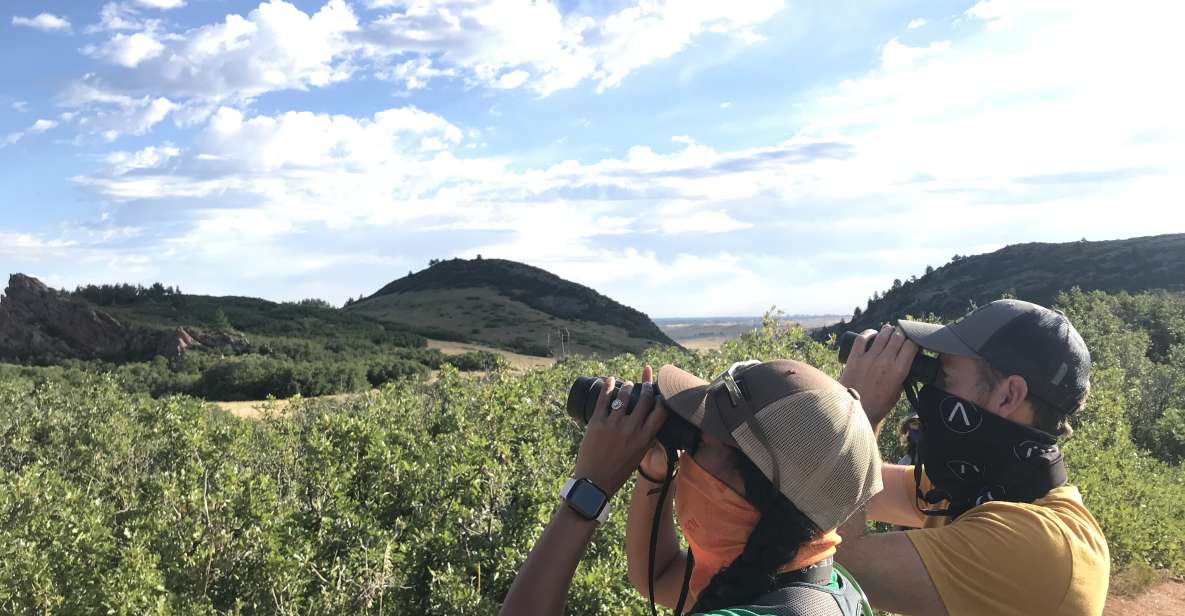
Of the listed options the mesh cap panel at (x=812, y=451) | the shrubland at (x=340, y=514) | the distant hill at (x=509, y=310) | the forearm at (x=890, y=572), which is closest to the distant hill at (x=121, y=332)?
the distant hill at (x=509, y=310)

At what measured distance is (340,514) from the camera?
16.2 ft

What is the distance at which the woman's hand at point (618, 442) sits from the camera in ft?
5.06

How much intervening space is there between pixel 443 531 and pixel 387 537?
37cm

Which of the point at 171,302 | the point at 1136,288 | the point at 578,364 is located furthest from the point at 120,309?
the point at 1136,288

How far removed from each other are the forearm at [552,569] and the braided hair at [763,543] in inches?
10.6

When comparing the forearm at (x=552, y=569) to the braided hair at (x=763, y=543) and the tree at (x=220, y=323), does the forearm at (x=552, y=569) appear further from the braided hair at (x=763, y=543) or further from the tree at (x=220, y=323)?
the tree at (x=220, y=323)

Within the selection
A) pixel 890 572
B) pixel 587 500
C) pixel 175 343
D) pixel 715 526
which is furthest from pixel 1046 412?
pixel 175 343

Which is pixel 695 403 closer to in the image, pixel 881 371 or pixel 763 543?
pixel 763 543

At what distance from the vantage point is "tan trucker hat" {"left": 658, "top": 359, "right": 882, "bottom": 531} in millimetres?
1395

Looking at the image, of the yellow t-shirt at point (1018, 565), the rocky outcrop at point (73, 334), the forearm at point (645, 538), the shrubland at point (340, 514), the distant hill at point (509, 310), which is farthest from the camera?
the distant hill at point (509, 310)

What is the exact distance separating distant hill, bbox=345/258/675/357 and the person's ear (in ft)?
196

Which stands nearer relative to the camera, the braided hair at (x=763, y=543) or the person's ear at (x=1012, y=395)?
the braided hair at (x=763, y=543)

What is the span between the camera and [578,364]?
1186cm

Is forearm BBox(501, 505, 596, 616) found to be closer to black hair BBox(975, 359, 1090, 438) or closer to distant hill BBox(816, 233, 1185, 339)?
black hair BBox(975, 359, 1090, 438)
